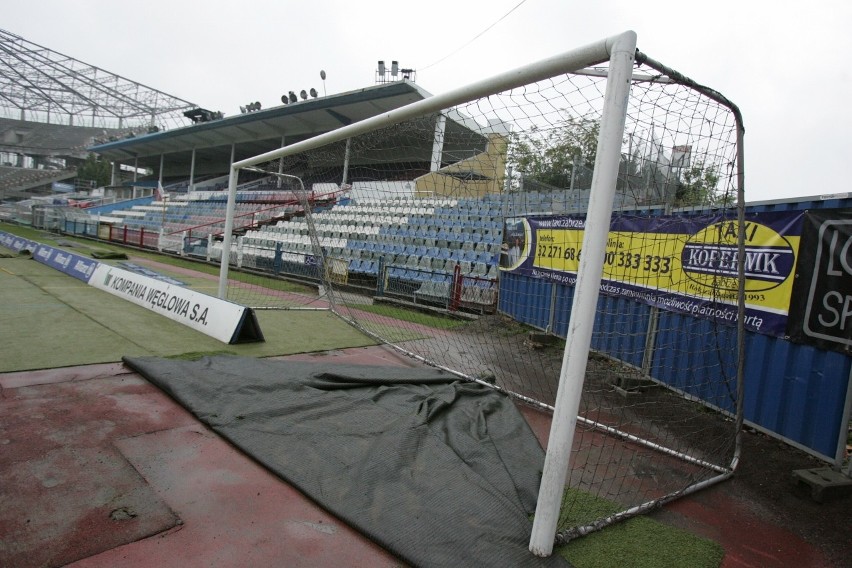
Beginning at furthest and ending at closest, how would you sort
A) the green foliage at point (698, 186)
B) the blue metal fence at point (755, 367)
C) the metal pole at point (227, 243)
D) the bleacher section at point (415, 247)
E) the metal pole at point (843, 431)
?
the bleacher section at point (415, 247), the metal pole at point (227, 243), the green foliage at point (698, 186), the blue metal fence at point (755, 367), the metal pole at point (843, 431)

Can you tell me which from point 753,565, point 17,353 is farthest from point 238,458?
point 17,353

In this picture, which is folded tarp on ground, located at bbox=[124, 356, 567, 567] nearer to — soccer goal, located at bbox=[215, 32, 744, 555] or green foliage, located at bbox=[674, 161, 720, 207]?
soccer goal, located at bbox=[215, 32, 744, 555]

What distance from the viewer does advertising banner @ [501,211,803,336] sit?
13.2ft

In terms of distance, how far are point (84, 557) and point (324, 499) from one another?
1.06 meters

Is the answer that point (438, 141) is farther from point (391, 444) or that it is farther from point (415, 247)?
point (415, 247)

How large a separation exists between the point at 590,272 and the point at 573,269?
196 inches

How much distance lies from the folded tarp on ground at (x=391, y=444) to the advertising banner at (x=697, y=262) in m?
1.58

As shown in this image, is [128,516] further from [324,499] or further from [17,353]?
[17,353]

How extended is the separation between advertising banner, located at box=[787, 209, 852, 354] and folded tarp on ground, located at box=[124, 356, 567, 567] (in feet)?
8.12

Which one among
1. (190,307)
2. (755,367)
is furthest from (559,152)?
(190,307)

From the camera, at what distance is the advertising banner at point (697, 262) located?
159 inches

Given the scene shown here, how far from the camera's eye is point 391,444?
10.3 ft

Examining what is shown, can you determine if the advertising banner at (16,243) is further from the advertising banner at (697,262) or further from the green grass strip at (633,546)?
the green grass strip at (633,546)

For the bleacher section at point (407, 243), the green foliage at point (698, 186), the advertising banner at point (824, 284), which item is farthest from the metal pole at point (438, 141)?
the advertising banner at point (824, 284)
